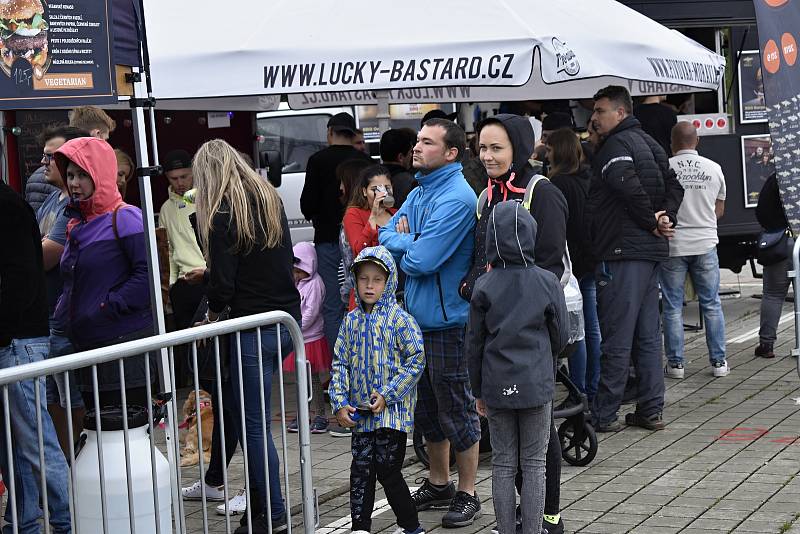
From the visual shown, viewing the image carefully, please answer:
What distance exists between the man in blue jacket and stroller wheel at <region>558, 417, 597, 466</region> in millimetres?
1146

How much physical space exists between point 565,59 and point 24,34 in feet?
10.8

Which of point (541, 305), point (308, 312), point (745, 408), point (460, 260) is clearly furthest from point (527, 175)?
point (745, 408)

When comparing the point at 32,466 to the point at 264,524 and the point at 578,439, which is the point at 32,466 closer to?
the point at 264,524

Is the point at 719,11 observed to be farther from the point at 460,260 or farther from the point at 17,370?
the point at 17,370

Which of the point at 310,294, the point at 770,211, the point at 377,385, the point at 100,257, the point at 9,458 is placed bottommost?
the point at 377,385

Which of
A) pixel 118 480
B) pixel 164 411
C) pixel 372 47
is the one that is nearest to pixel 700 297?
pixel 372 47

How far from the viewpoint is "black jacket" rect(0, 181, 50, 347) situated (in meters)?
5.44

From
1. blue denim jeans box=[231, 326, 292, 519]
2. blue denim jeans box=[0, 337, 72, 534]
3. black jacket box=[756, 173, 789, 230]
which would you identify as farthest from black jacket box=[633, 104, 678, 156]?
blue denim jeans box=[0, 337, 72, 534]

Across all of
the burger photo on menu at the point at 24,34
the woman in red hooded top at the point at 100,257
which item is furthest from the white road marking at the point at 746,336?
the burger photo on menu at the point at 24,34

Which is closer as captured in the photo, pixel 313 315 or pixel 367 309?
pixel 367 309

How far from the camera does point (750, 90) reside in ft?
44.8

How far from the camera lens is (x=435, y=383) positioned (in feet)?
21.0

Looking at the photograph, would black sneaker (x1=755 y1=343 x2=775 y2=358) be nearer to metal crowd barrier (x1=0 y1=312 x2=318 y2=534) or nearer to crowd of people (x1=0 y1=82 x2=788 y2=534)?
crowd of people (x1=0 y1=82 x2=788 y2=534)

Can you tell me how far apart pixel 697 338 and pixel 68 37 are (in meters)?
8.16
